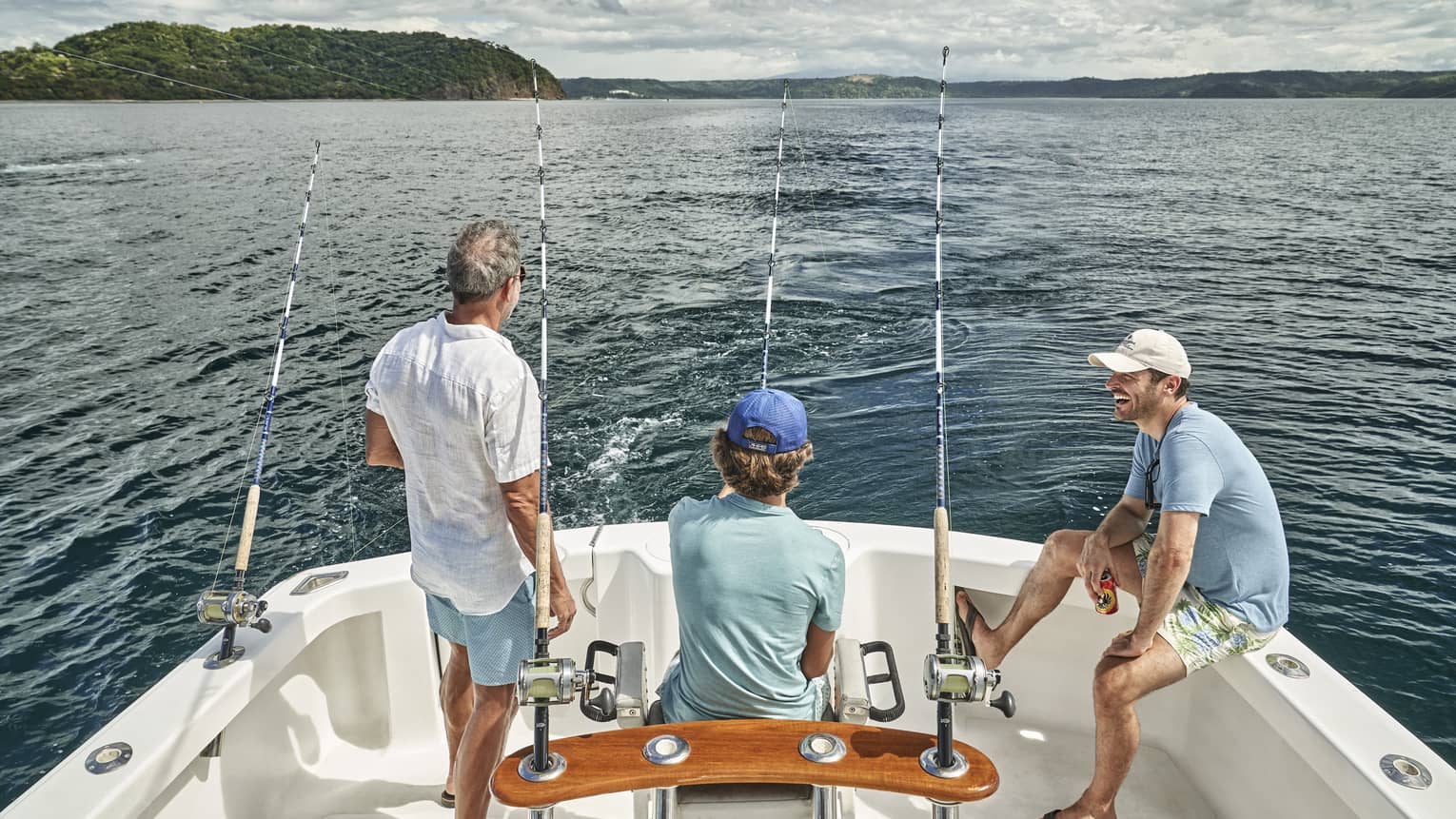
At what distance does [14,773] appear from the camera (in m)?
4.18

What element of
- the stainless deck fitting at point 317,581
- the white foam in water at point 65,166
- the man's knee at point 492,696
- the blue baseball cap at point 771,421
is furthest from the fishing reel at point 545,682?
the white foam in water at point 65,166

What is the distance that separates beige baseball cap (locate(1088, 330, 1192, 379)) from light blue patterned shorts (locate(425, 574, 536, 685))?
5.32ft

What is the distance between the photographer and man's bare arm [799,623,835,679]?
2.01m

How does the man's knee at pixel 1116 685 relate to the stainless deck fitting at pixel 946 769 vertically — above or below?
below

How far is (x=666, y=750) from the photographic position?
1.77m

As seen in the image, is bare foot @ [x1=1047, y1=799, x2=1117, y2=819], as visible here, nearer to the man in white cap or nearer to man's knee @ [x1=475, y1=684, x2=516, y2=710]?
the man in white cap

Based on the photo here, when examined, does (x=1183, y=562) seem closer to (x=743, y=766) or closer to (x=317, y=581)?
(x=743, y=766)

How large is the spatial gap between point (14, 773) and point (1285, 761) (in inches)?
194

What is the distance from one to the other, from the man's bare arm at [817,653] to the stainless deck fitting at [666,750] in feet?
1.19

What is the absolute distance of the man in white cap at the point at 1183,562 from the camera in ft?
7.88

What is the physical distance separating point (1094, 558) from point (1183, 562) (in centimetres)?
32

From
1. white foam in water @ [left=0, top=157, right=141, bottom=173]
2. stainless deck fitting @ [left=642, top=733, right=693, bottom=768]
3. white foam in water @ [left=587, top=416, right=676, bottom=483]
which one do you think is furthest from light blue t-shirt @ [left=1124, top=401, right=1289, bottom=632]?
white foam in water @ [left=0, top=157, right=141, bottom=173]

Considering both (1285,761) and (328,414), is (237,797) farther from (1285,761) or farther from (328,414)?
(328,414)

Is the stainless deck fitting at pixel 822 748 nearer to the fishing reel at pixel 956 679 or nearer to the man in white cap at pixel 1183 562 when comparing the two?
the fishing reel at pixel 956 679
